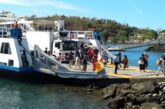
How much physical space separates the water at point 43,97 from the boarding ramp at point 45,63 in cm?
123

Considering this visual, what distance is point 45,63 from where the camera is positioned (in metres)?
33.7

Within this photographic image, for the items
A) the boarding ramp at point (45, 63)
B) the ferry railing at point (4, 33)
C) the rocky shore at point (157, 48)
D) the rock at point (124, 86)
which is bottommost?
the rocky shore at point (157, 48)

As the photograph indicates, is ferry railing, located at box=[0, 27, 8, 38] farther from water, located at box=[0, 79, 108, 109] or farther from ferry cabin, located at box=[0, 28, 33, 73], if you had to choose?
water, located at box=[0, 79, 108, 109]

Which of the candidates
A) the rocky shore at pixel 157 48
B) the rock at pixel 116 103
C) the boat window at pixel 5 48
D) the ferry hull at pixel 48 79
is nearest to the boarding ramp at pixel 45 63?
the ferry hull at pixel 48 79

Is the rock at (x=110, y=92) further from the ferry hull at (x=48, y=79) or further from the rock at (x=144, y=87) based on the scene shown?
the ferry hull at (x=48, y=79)

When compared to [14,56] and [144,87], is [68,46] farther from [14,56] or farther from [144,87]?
[144,87]

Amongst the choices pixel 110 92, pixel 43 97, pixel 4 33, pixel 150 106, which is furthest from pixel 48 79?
pixel 150 106

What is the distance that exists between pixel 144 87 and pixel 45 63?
9567 mm

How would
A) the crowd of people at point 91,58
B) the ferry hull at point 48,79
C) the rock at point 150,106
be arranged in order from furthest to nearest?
the crowd of people at point 91,58, the ferry hull at point 48,79, the rock at point 150,106

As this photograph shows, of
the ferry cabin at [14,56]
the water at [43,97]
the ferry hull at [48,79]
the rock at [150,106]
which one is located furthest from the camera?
the ferry cabin at [14,56]

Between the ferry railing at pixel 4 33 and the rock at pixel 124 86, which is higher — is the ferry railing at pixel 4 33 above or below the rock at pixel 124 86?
above

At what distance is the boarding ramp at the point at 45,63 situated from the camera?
107 feet

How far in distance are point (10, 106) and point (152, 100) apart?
867 cm

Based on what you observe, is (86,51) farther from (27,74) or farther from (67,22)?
(67,22)
